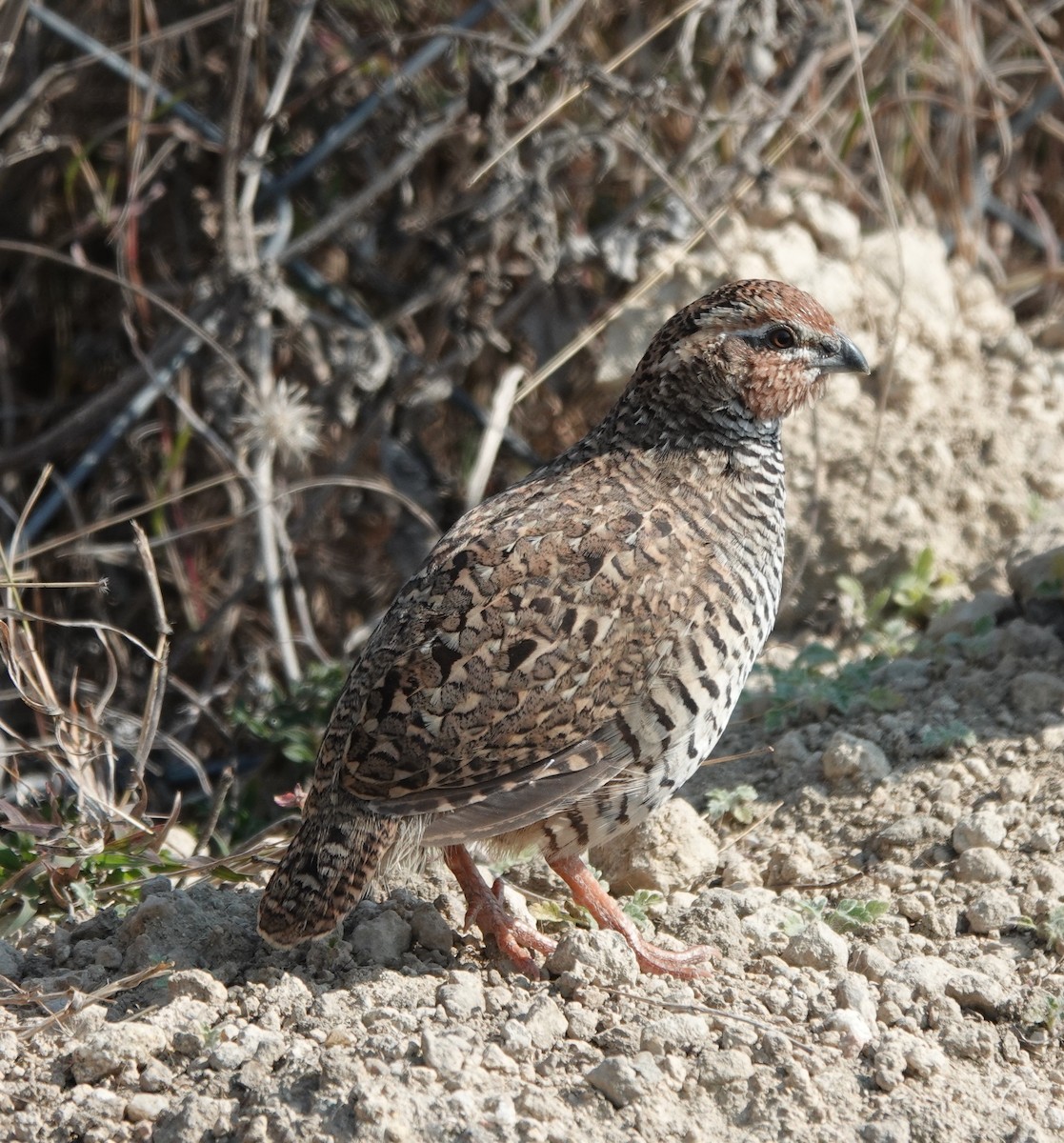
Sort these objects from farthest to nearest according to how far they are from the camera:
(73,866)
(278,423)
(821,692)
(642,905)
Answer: (278,423) → (821,692) → (642,905) → (73,866)

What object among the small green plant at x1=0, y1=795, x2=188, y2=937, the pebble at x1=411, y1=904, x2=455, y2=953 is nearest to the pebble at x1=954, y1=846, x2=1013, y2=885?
the pebble at x1=411, y1=904, x2=455, y2=953

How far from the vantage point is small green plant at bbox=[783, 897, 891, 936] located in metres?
3.59

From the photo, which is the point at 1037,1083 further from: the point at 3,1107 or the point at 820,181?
the point at 820,181

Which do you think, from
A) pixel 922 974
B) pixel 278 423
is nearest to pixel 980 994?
pixel 922 974

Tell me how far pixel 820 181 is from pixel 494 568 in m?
3.24

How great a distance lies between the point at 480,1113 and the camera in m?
2.79

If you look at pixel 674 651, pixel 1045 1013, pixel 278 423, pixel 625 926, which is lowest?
pixel 1045 1013

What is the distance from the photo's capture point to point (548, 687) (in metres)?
3.31

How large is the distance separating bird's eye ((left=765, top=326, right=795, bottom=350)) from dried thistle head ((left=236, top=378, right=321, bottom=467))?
6.06ft

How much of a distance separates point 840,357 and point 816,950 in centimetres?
154

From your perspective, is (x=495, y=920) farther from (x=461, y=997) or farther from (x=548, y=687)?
(x=548, y=687)

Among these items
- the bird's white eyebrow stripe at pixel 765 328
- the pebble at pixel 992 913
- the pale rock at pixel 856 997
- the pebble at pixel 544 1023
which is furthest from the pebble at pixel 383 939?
the bird's white eyebrow stripe at pixel 765 328

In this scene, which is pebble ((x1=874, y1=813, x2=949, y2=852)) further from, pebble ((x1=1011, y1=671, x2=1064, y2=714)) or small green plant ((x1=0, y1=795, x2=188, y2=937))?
small green plant ((x1=0, y1=795, x2=188, y2=937))

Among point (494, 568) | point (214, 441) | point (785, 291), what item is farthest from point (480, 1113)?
point (214, 441)
